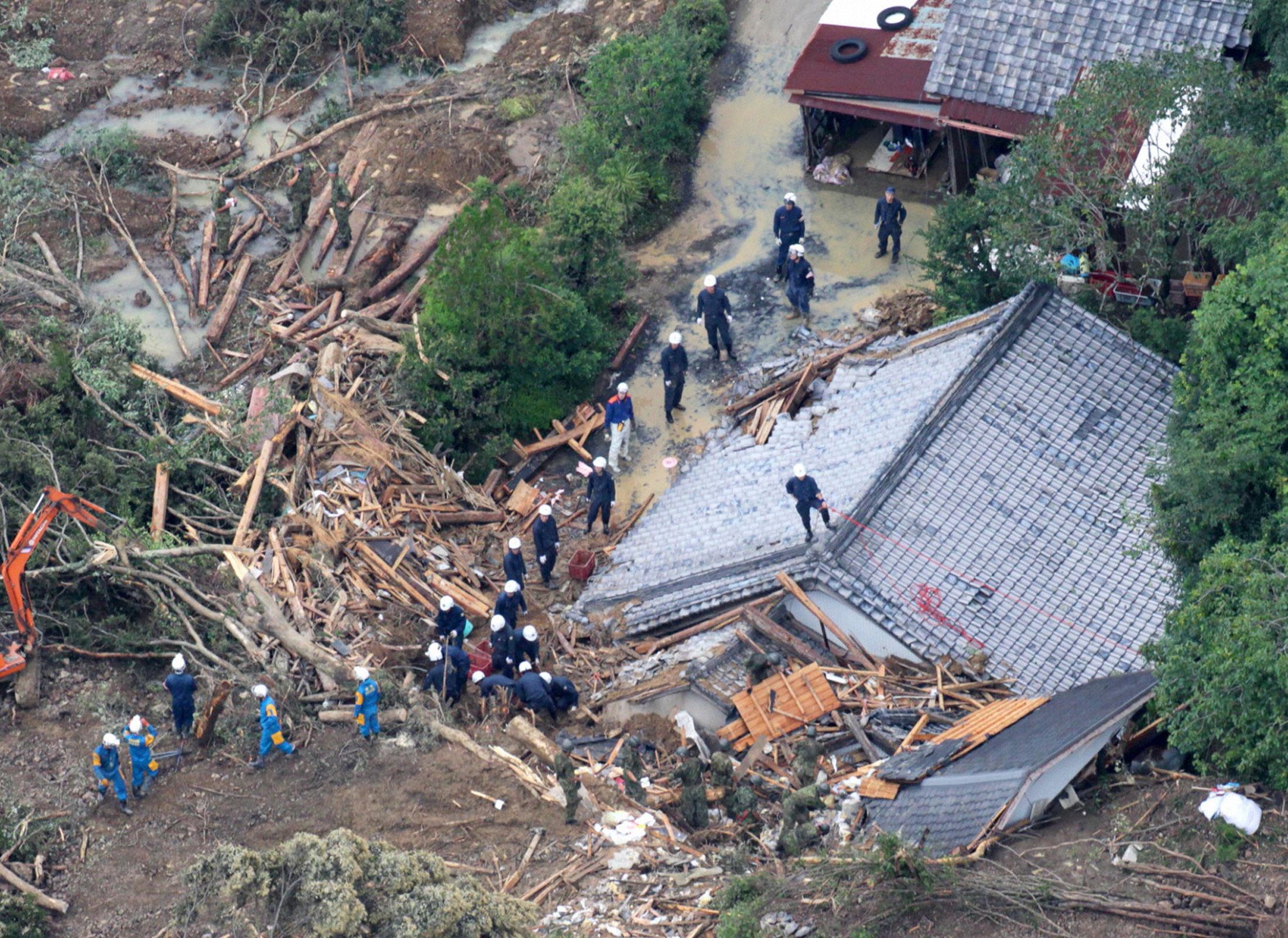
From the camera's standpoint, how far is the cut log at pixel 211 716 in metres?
19.9

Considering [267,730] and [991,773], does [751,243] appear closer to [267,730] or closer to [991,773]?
[267,730]

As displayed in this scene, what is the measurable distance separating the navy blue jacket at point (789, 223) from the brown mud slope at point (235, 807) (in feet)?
36.5

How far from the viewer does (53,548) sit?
875 inches

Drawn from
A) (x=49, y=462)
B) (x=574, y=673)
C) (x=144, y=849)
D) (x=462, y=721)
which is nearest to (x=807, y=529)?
(x=574, y=673)

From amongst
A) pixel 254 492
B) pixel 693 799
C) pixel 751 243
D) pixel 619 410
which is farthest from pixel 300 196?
pixel 693 799

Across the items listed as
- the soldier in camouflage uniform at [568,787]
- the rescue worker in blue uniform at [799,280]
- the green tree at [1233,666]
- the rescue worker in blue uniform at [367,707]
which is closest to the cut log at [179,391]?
the rescue worker in blue uniform at [367,707]

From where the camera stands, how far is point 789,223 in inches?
1064

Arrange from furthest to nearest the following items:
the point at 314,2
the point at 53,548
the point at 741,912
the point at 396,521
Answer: the point at 314,2
the point at 396,521
the point at 53,548
the point at 741,912

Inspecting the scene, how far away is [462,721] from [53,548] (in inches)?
239

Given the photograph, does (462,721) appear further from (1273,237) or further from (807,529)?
(1273,237)

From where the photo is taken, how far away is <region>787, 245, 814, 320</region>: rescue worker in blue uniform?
2634 centimetres

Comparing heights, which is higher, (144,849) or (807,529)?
→ (807,529)

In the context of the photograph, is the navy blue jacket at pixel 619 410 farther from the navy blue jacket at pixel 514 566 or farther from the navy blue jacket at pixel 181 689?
the navy blue jacket at pixel 181 689

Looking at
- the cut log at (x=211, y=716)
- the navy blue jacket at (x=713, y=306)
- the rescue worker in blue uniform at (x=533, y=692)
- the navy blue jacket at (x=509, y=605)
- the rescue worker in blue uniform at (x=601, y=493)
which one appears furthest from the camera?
the navy blue jacket at (x=713, y=306)
